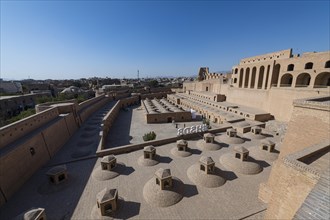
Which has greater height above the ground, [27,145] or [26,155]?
[27,145]

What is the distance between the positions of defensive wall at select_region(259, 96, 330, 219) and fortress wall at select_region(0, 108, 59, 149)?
16.2 meters

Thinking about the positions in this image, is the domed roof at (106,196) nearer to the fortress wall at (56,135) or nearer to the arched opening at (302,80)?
the fortress wall at (56,135)

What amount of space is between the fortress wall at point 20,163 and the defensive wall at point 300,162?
1424 centimetres

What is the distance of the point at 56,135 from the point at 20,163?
5536mm

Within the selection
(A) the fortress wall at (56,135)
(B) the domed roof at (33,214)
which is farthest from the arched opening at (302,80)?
(A) the fortress wall at (56,135)

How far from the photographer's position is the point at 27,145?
39.4ft

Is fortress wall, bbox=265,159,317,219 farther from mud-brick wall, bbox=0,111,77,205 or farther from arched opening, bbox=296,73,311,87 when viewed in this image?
arched opening, bbox=296,73,311,87

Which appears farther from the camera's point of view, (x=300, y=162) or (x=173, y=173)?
(x=173, y=173)

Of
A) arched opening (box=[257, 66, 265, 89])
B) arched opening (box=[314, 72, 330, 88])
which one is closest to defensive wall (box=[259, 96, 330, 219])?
arched opening (box=[314, 72, 330, 88])

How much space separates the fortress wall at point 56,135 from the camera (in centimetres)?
1470

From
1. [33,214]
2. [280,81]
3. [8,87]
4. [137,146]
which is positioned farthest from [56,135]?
[8,87]

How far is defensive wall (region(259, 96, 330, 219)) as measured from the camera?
5020 millimetres

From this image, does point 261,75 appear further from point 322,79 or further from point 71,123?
point 71,123

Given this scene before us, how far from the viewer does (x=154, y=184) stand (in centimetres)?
968
